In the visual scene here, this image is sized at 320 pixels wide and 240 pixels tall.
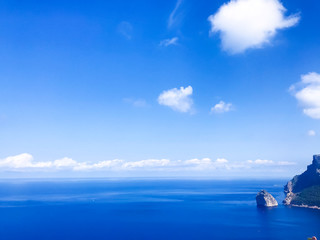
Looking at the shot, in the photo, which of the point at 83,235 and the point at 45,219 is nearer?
the point at 83,235

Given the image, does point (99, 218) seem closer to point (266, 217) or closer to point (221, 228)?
point (221, 228)

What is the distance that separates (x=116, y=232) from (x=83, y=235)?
835 inches

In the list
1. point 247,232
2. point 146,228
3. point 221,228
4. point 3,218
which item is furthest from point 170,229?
point 3,218

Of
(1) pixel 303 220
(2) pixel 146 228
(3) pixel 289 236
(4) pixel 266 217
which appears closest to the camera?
(3) pixel 289 236

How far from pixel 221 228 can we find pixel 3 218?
174 m

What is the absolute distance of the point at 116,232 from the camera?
503 feet

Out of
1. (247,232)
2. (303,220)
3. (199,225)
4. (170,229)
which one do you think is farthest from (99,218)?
(303,220)

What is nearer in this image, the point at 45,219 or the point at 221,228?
the point at 221,228

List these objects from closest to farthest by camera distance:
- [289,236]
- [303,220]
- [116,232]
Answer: [289,236] < [116,232] < [303,220]

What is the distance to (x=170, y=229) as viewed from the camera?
534ft

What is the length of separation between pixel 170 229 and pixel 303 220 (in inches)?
4170

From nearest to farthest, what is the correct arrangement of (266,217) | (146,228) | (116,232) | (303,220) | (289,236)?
(289,236) < (116,232) < (146,228) < (303,220) < (266,217)

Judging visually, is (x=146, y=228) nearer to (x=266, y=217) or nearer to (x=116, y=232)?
(x=116, y=232)

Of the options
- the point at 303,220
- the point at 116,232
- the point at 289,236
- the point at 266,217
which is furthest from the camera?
the point at 266,217
